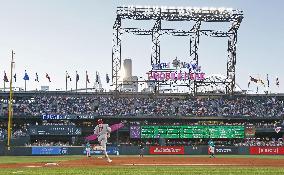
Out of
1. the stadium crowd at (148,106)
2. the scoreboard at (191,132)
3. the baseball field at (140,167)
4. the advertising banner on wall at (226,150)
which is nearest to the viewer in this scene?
the baseball field at (140,167)

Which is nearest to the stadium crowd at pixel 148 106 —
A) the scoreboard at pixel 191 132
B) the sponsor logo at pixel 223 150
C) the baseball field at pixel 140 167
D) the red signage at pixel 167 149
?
the scoreboard at pixel 191 132

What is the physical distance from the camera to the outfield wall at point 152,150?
174 ft

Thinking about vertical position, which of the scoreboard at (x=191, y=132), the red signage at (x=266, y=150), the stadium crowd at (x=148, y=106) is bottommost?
the red signage at (x=266, y=150)

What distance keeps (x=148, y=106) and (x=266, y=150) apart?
23.0 metres

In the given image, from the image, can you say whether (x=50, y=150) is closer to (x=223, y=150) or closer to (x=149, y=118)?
(x=223, y=150)

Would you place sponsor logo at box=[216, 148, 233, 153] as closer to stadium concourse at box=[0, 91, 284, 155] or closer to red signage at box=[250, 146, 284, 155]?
red signage at box=[250, 146, 284, 155]

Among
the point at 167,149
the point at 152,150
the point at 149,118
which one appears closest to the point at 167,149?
the point at 167,149

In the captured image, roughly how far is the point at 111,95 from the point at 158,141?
13988 millimetres

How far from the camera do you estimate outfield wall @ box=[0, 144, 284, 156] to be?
53.1 metres

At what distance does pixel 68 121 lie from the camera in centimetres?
7194

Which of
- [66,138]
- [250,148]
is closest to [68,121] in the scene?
[66,138]

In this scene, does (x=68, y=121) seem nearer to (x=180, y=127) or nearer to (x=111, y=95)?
(x=111, y=95)

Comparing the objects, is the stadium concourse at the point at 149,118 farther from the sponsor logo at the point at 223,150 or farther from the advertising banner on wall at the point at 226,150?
the sponsor logo at the point at 223,150

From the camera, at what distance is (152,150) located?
55.3 meters
